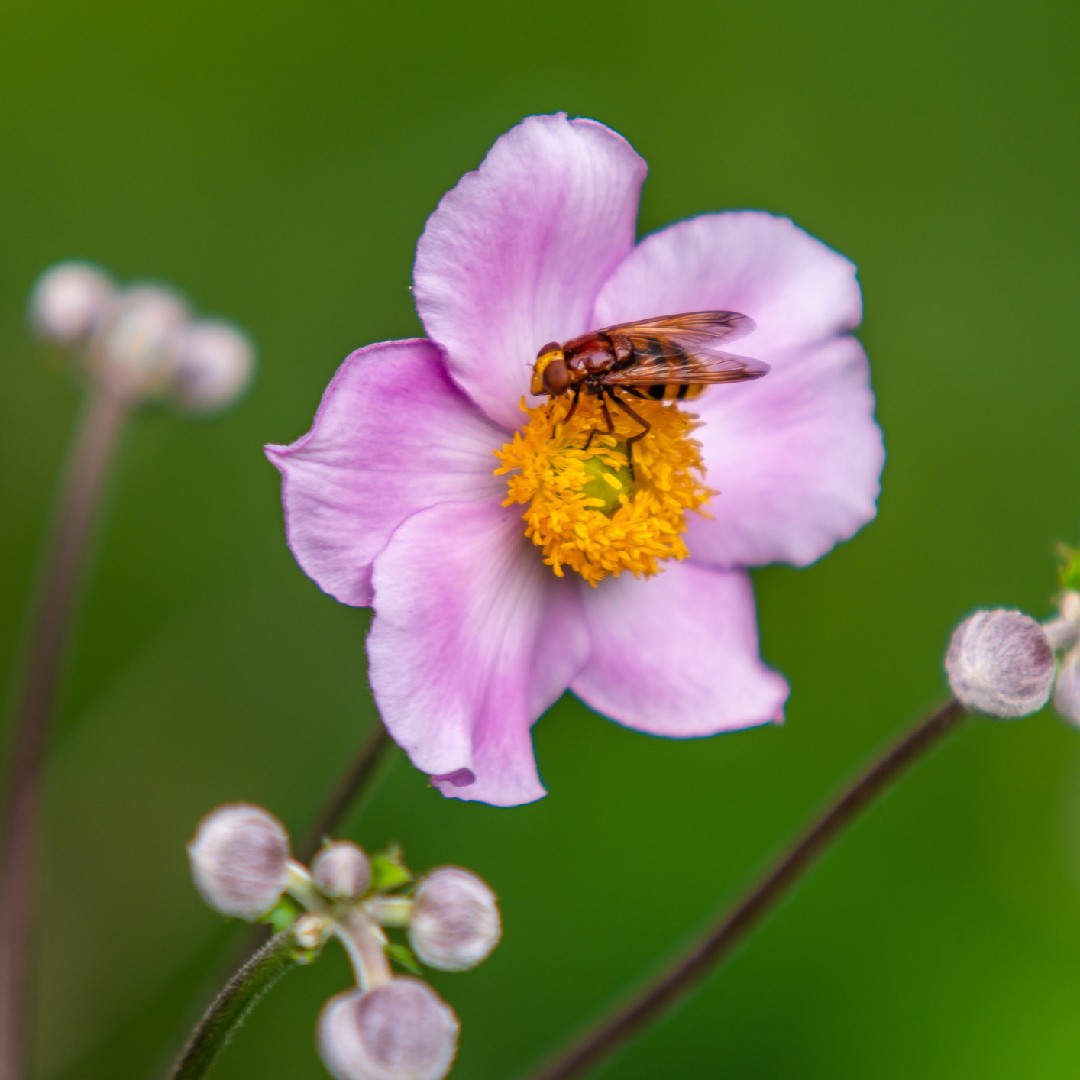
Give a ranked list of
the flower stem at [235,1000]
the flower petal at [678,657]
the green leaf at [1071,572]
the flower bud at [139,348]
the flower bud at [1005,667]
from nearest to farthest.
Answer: the flower stem at [235,1000] → the flower bud at [1005,667] → the green leaf at [1071,572] → the flower petal at [678,657] → the flower bud at [139,348]

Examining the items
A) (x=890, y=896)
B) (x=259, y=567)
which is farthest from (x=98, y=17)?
(x=890, y=896)

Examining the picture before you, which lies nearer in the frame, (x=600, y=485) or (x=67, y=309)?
(x=600, y=485)

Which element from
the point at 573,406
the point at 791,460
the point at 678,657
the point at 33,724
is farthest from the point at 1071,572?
the point at 33,724

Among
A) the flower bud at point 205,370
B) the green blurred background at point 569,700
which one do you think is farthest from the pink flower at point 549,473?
the green blurred background at point 569,700

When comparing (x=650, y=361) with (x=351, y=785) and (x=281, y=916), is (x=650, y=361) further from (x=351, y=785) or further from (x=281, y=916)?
(x=281, y=916)

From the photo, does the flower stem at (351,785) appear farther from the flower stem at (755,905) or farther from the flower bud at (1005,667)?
the flower bud at (1005,667)
